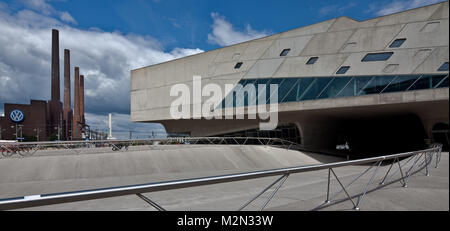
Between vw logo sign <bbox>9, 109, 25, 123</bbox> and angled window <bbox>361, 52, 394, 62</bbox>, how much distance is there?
205 feet

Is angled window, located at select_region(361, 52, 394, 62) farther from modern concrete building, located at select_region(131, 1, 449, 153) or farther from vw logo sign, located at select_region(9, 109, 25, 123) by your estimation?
vw logo sign, located at select_region(9, 109, 25, 123)

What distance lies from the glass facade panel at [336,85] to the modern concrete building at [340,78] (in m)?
0.07

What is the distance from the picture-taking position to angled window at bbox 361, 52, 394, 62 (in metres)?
21.3

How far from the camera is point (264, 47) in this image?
94.1 feet

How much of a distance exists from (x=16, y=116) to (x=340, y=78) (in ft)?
201

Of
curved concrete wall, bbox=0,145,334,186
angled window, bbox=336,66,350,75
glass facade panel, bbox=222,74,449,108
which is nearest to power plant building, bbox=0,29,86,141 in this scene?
glass facade panel, bbox=222,74,449,108

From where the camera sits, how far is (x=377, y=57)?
2181cm

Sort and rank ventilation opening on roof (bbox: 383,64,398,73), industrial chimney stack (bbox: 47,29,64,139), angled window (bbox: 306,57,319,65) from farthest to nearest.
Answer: industrial chimney stack (bbox: 47,29,64,139) → angled window (bbox: 306,57,319,65) → ventilation opening on roof (bbox: 383,64,398,73)

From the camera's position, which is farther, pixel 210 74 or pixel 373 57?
pixel 210 74

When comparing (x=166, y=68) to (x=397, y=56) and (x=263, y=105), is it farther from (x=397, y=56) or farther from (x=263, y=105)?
(x=397, y=56)
